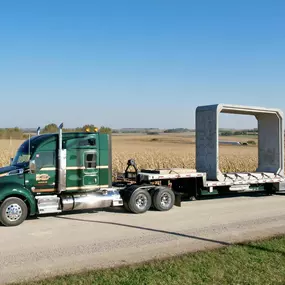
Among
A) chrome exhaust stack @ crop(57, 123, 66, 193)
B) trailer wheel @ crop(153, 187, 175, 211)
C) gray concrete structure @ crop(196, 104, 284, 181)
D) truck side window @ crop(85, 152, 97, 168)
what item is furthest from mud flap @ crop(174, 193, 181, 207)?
chrome exhaust stack @ crop(57, 123, 66, 193)

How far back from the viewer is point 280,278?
262 inches

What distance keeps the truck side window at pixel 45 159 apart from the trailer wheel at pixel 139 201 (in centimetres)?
255

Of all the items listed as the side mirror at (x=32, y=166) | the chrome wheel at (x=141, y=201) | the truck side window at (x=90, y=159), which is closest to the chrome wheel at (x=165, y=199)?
the chrome wheel at (x=141, y=201)

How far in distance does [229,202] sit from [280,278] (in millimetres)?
8866

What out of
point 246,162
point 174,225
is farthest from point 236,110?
point 246,162

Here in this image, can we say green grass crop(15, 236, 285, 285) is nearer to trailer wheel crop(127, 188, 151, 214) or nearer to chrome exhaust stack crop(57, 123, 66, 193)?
trailer wheel crop(127, 188, 151, 214)

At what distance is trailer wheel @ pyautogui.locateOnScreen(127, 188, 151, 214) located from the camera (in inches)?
509

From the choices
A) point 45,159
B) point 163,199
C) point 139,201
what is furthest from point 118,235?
point 163,199

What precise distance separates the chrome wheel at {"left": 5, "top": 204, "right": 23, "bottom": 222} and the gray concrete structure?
285 inches

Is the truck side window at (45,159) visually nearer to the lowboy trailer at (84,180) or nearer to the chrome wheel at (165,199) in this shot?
the lowboy trailer at (84,180)

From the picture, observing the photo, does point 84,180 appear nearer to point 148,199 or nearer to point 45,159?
point 45,159

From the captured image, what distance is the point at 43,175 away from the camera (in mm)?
12062

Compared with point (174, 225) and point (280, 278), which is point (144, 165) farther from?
point (280, 278)

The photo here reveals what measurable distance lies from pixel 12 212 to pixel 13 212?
0.08 ft
